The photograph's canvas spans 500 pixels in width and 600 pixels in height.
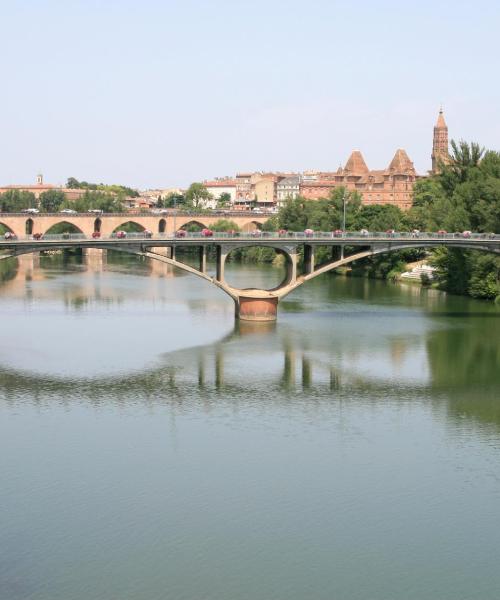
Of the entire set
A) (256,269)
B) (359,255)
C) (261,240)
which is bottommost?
(256,269)

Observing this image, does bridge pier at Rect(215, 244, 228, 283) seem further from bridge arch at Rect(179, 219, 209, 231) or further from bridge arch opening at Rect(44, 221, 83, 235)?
bridge arch at Rect(179, 219, 209, 231)

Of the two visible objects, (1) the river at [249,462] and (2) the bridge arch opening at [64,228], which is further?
(2) the bridge arch opening at [64,228]

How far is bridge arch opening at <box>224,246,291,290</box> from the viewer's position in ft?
312

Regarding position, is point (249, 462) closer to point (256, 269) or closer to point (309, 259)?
point (309, 259)

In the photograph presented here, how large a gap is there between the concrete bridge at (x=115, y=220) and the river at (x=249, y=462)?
6642 centimetres

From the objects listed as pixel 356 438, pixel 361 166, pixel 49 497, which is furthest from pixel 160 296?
pixel 361 166

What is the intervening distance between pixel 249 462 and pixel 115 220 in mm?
109147

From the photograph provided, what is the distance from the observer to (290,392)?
1784 inches

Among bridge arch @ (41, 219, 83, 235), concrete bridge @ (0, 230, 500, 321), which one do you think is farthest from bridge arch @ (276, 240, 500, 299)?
bridge arch @ (41, 219, 83, 235)

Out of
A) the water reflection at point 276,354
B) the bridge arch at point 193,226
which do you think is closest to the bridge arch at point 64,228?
the bridge arch at point 193,226

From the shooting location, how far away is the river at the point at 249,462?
25875mm

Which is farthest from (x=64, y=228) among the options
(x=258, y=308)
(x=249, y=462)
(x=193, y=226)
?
(x=249, y=462)

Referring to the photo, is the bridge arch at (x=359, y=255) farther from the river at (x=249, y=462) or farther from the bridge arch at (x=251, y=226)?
the bridge arch at (x=251, y=226)

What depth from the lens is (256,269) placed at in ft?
391
